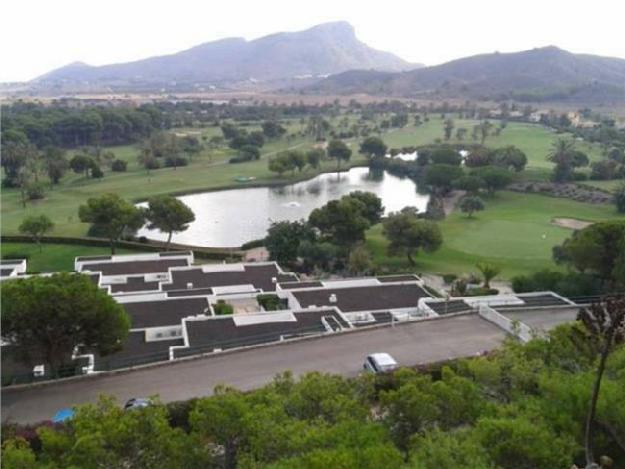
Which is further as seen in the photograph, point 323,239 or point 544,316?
point 323,239

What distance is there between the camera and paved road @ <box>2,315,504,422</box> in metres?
17.9

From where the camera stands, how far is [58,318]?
1905 centimetres

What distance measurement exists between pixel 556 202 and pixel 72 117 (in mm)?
69140

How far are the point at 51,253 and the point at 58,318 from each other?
83.2 feet

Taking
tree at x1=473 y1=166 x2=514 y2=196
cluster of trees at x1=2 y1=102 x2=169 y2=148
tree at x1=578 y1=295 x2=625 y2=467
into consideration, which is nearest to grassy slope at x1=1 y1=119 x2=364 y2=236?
cluster of trees at x1=2 y1=102 x2=169 y2=148

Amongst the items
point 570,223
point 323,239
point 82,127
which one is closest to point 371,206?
point 323,239

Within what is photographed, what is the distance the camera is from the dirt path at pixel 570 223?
4970 cm

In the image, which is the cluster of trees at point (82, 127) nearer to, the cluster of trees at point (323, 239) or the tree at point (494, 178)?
the cluster of trees at point (323, 239)

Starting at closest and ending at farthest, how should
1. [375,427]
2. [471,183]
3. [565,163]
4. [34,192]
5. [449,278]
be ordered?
1. [375,427]
2. [449,278]
3. [34,192]
4. [471,183]
5. [565,163]

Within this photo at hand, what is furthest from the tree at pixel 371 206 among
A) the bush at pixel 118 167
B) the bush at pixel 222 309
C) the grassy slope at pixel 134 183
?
the bush at pixel 118 167

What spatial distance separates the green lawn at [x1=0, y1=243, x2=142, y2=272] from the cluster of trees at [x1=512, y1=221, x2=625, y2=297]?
2736 centimetres

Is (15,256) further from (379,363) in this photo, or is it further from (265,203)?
(379,363)

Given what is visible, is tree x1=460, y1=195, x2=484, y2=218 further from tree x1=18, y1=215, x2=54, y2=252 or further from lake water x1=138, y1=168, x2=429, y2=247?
tree x1=18, y1=215, x2=54, y2=252

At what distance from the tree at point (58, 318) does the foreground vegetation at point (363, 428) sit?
4.50 meters
